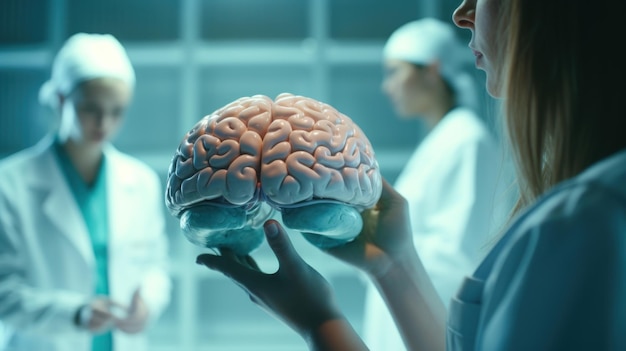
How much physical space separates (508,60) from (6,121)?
9.60 feet

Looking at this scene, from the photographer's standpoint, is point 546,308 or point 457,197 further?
point 457,197

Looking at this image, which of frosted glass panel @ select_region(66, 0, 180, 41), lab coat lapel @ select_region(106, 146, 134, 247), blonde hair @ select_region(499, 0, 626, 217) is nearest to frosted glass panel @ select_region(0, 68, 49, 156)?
frosted glass panel @ select_region(66, 0, 180, 41)

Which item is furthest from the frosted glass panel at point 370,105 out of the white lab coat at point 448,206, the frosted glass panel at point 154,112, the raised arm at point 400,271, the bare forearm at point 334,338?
the bare forearm at point 334,338

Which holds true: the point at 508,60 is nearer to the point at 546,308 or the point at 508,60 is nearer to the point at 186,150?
the point at 546,308

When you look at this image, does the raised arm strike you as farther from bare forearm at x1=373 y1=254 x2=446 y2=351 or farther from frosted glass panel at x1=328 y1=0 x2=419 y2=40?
frosted glass panel at x1=328 y1=0 x2=419 y2=40

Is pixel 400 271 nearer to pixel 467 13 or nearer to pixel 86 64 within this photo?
pixel 467 13

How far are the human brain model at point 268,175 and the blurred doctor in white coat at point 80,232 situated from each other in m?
0.99

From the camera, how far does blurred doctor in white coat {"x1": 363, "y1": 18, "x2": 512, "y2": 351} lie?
2.05 m

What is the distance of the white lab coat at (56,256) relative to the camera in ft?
5.80

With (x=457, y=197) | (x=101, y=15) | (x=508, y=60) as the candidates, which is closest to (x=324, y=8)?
(x=101, y=15)

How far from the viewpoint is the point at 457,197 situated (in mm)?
2113

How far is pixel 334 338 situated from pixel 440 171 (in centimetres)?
146

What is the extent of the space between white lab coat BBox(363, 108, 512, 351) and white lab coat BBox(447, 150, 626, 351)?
152cm

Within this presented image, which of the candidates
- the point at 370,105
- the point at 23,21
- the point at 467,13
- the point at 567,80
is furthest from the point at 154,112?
the point at 567,80
